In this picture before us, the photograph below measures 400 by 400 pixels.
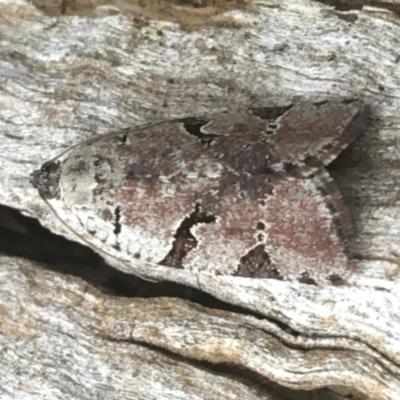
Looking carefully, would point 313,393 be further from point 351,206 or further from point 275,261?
point 351,206

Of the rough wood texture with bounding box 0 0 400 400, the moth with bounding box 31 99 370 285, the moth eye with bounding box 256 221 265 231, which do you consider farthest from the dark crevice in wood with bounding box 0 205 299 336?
the moth eye with bounding box 256 221 265 231

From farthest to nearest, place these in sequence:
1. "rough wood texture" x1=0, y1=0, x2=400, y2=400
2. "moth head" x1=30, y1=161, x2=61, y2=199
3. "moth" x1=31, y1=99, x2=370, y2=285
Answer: "moth head" x1=30, y1=161, x2=61, y2=199
"rough wood texture" x1=0, y1=0, x2=400, y2=400
"moth" x1=31, y1=99, x2=370, y2=285

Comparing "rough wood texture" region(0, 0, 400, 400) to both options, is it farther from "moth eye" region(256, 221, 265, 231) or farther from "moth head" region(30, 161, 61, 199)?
"moth eye" region(256, 221, 265, 231)

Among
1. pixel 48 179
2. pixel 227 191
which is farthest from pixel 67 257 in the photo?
pixel 227 191

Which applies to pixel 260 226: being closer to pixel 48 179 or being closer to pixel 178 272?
pixel 178 272

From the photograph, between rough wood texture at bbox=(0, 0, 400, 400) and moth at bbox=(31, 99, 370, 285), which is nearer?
moth at bbox=(31, 99, 370, 285)

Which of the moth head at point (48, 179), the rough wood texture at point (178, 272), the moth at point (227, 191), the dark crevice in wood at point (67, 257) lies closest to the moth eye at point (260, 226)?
the moth at point (227, 191)

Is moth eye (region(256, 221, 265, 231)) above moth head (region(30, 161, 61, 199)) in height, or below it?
above

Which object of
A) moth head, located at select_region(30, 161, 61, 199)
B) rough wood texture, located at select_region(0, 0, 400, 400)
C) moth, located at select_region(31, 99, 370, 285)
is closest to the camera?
moth, located at select_region(31, 99, 370, 285)
